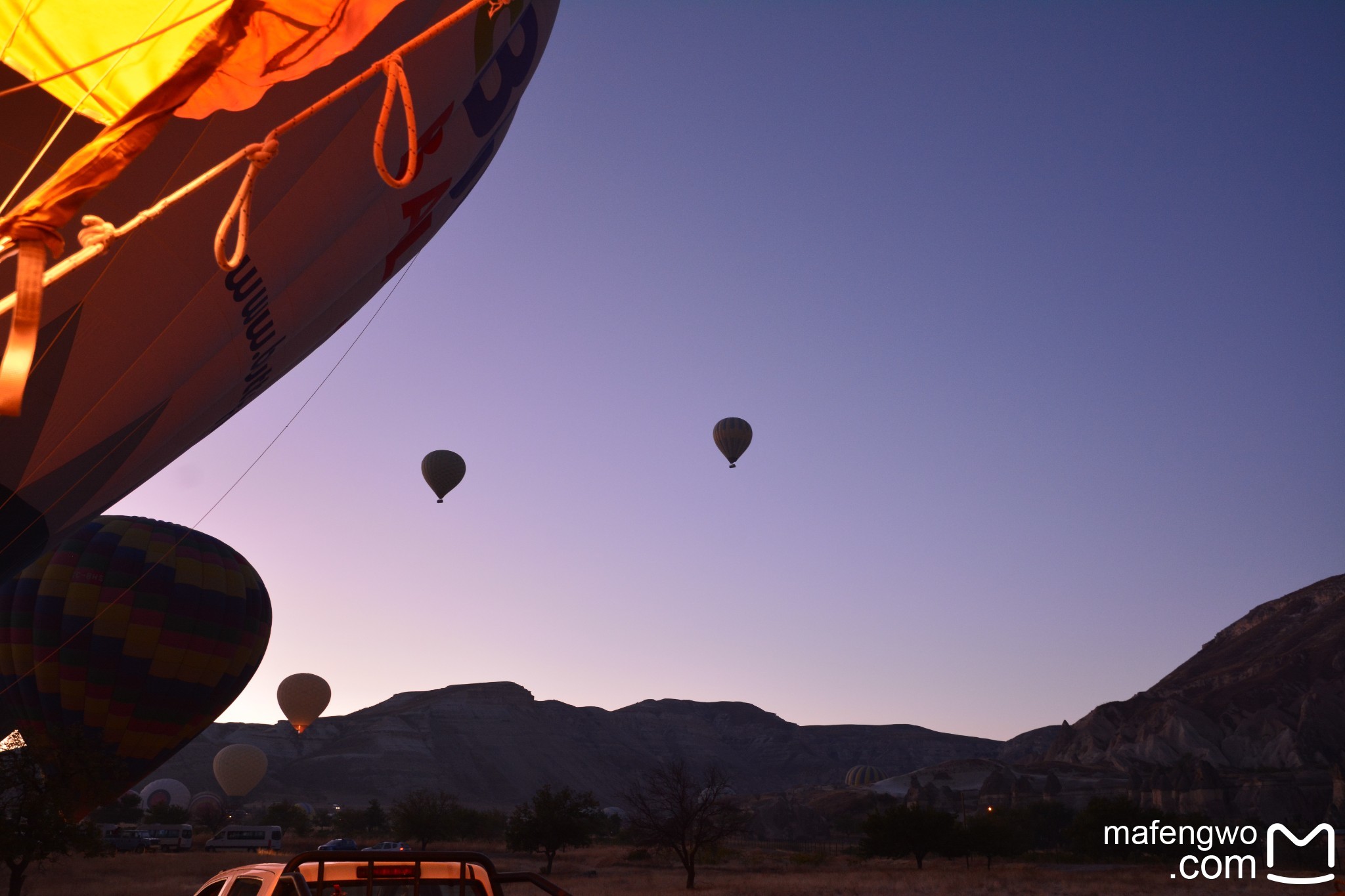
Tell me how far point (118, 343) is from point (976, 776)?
140455mm

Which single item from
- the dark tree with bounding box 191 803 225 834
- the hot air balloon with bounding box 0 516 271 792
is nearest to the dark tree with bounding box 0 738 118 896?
the hot air balloon with bounding box 0 516 271 792

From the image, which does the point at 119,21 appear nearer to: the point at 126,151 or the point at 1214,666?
the point at 126,151

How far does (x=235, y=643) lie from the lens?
1182 inches

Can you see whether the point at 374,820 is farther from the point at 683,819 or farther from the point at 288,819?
the point at 683,819

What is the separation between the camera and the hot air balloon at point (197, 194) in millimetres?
5527

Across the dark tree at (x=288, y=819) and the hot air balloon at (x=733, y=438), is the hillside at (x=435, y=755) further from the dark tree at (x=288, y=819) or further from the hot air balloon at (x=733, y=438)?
the hot air balloon at (x=733, y=438)

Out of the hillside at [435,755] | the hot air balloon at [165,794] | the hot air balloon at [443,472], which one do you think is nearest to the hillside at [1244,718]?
the hillside at [435,755]

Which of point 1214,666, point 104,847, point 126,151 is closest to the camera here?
point 126,151

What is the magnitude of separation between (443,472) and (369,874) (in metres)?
41.3

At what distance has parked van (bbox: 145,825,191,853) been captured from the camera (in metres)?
59.6

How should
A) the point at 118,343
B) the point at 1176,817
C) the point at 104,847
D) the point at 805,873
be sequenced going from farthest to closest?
the point at 1176,817, the point at 805,873, the point at 104,847, the point at 118,343

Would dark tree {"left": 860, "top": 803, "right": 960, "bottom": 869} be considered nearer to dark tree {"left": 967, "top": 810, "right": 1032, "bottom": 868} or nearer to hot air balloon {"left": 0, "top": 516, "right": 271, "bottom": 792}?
dark tree {"left": 967, "top": 810, "right": 1032, "bottom": 868}

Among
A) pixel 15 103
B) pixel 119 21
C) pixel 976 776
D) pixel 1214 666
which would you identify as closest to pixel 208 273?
pixel 15 103

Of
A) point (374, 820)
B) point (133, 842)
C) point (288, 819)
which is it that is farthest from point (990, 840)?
point (288, 819)
